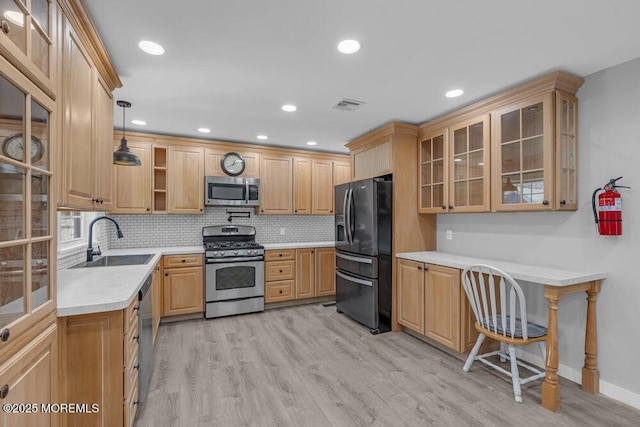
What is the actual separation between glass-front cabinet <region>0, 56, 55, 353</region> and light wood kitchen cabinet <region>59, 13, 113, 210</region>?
0.97 feet

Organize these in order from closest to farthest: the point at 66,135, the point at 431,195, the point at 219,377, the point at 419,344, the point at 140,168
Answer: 1. the point at 66,135
2. the point at 219,377
3. the point at 419,344
4. the point at 431,195
5. the point at 140,168

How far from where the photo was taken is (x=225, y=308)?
4.09m

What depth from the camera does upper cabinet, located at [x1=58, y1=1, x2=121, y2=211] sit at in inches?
63.3

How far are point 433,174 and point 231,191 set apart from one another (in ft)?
8.67

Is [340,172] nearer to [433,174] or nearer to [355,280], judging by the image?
[433,174]

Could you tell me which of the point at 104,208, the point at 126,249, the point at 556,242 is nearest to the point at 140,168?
the point at 126,249

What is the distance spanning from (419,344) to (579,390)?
4.21 feet

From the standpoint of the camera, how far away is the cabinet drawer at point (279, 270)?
14.5 ft

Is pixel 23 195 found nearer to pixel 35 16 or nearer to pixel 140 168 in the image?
pixel 35 16

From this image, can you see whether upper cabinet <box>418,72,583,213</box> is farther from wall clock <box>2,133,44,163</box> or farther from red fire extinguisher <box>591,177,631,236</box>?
wall clock <box>2,133,44,163</box>

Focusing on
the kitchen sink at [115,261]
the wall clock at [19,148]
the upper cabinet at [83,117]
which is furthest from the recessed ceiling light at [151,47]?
the kitchen sink at [115,261]

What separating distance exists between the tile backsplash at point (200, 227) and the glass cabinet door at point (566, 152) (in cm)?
357

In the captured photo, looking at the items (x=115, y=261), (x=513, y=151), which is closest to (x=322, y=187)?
(x=513, y=151)

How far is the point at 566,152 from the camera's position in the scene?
2518 mm
